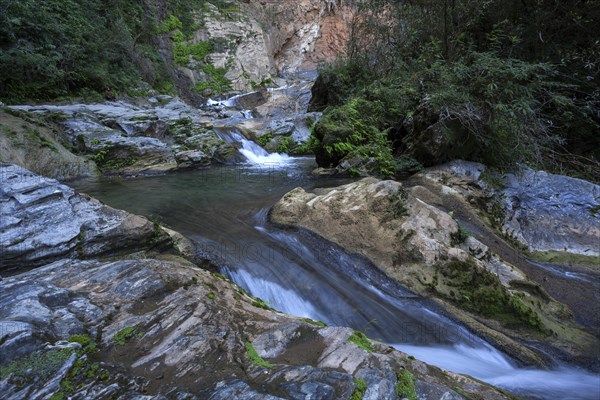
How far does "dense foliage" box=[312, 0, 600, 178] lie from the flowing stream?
12.5 ft

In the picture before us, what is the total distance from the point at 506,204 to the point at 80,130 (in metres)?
12.0

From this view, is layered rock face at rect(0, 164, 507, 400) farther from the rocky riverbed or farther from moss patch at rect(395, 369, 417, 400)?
the rocky riverbed

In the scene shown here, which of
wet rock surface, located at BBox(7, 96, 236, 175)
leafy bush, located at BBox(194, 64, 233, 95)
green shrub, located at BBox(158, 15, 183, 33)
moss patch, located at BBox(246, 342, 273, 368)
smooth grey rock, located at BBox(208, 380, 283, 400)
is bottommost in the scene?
moss patch, located at BBox(246, 342, 273, 368)

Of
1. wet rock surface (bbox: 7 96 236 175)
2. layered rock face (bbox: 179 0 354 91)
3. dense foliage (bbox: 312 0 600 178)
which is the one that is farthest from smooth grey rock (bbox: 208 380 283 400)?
layered rock face (bbox: 179 0 354 91)

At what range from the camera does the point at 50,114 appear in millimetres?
10672

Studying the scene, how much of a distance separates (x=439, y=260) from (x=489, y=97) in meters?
3.97

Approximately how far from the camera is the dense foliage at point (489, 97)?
6.62 meters

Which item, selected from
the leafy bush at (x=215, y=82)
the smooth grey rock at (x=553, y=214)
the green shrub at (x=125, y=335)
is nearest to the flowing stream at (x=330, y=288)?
the green shrub at (x=125, y=335)

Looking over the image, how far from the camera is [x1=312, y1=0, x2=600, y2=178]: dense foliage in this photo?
6617 millimetres

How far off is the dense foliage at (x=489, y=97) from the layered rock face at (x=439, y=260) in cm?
293

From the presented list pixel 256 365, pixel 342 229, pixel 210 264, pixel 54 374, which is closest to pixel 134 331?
pixel 54 374

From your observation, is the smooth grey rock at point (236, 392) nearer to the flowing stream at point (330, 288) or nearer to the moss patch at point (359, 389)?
the moss patch at point (359, 389)

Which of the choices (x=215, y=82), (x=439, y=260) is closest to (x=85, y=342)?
(x=439, y=260)

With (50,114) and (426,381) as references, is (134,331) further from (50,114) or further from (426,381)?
(50,114)
